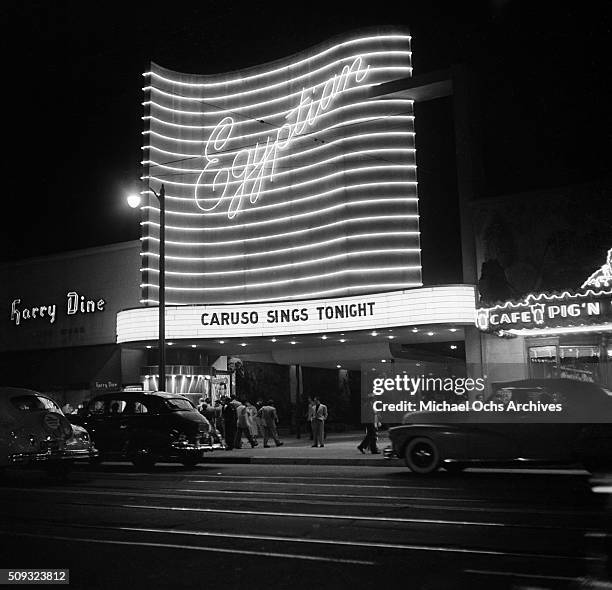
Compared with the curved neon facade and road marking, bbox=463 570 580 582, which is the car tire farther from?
road marking, bbox=463 570 580 582

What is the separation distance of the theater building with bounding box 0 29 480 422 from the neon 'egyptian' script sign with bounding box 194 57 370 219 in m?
0.06

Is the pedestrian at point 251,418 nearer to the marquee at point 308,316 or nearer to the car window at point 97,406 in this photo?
the marquee at point 308,316

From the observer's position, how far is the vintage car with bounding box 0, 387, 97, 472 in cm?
1484

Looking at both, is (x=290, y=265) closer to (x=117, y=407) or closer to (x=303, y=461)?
(x=303, y=461)

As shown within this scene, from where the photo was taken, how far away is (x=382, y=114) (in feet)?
94.8

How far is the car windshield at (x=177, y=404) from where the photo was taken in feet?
60.8

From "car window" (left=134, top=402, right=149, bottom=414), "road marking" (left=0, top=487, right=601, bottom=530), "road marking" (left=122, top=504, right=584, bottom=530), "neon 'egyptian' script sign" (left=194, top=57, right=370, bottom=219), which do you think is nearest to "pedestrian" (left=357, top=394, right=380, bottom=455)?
"car window" (left=134, top=402, right=149, bottom=414)

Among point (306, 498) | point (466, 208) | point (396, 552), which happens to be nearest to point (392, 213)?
point (466, 208)

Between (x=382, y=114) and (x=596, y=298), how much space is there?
40.9 ft

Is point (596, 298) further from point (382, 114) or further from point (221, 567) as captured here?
point (221, 567)

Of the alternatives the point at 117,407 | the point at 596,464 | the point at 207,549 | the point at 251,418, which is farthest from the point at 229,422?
the point at 207,549

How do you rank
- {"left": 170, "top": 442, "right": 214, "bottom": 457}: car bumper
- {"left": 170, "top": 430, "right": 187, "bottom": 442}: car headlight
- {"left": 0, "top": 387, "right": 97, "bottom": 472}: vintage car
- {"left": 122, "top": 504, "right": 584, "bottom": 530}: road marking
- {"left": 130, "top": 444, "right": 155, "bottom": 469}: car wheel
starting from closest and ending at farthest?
{"left": 122, "top": 504, "right": 584, "bottom": 530}: road marking
{"left": 0, "top": 387, "right": 97, "bottom": 472}: vintage car
{"left": 170, "top": 442, "right": 214, "bottom": 457}: car bumper
{"left": 170, "top": 430, "right": 187, "bottom": 442}: car headlight
{"left": 130, "top": 444, "right": 155, "bottom": 469}: car wheel

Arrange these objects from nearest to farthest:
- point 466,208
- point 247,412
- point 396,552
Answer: point 396,552 < point 247,412 < point 466,208

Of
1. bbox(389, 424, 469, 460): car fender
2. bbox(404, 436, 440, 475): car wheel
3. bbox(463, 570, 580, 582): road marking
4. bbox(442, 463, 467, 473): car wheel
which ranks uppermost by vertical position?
bbox(389, 424, 469, 460): car fender
